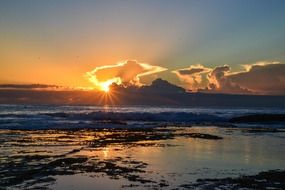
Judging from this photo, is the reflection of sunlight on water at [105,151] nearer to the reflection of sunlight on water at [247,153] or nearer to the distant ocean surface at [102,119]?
the reflection of sunlight on water at [247,153]

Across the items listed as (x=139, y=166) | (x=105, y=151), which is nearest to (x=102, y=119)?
(x=105, y=151)

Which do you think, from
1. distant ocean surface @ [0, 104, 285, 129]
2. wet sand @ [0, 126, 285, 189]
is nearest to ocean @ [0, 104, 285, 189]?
wet sand @ [0, 126, 285, 189]

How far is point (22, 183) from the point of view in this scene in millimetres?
13406

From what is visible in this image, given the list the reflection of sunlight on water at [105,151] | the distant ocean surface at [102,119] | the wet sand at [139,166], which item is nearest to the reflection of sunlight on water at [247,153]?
the wet sand at [139,166]

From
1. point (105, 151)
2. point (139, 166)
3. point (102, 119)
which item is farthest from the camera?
point (102, 119)

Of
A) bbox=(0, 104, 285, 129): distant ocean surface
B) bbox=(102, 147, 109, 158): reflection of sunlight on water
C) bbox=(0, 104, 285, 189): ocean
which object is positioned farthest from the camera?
bbox=(0, 104, 285, 129): distant ocean surface

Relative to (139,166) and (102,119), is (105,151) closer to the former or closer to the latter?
(139,166)

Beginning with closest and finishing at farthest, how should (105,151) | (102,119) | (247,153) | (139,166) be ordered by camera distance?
1. (139,166)
2. (247,153)
3. (105,151)
4. (102,119)

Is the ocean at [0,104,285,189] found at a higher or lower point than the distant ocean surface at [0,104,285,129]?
lower

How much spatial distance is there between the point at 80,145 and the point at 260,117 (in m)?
47.6

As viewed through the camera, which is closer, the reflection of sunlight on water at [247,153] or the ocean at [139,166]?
the ocean at [139,166]

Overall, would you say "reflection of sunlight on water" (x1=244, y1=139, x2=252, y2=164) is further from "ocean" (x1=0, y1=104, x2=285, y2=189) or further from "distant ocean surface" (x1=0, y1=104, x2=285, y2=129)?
"distant ocean surface" (x1=0, y1=104, x2=285, y2=129)

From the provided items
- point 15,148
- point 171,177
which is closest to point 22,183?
point 171,177

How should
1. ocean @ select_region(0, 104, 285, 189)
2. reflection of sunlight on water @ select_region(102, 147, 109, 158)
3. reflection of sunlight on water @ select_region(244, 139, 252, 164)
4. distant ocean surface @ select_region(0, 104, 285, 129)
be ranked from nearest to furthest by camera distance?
ocean @ select_region(0, 104, 285, 189)
reflection of sunlight on water @ select_region(244, 139, 252, 164)
reflection of sunlight on water @ select_region(102, 147, 109, 158)
distant ocean surface @ select_region(0, 104, 285, 129)
